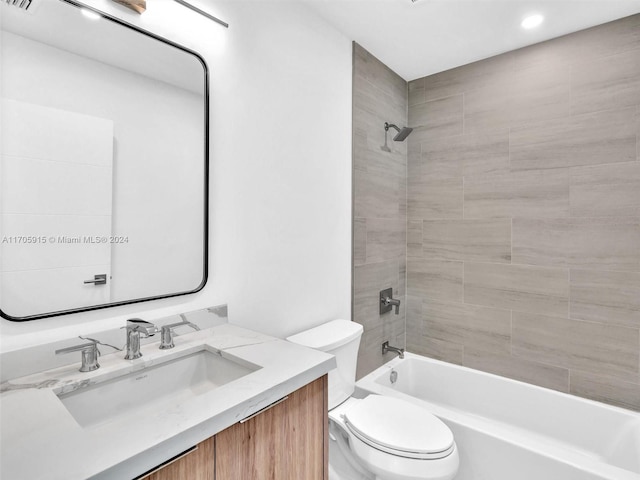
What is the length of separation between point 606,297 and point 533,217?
22.5 inches

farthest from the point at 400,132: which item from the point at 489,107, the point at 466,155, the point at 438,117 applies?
the point at 489,107

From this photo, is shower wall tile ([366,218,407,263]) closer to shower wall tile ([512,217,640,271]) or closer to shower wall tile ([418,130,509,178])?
shower wall tile ([418,130,509,178])

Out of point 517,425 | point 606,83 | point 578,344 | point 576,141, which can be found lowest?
point 517,425

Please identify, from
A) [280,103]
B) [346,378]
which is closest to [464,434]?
[346,378]

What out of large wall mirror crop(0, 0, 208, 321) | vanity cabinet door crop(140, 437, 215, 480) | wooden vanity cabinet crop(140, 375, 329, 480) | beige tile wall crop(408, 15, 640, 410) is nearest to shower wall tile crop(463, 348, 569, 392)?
beige tile wall crop(408, 15, 640, 410)

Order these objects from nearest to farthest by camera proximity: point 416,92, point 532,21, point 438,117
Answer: point 532,21 < point 438,117 < point 416,92

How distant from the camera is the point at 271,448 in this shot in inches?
37.6

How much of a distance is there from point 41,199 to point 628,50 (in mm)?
2754

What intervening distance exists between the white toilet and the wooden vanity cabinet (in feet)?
1.34

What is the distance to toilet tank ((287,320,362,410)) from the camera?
1.66 metres

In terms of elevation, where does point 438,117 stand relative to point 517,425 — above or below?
above

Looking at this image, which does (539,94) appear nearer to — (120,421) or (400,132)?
(400,132)

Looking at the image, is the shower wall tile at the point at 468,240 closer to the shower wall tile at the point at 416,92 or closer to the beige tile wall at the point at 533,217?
the beige tile wall at the point at 533,217

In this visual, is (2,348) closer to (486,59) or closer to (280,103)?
(280,103)
